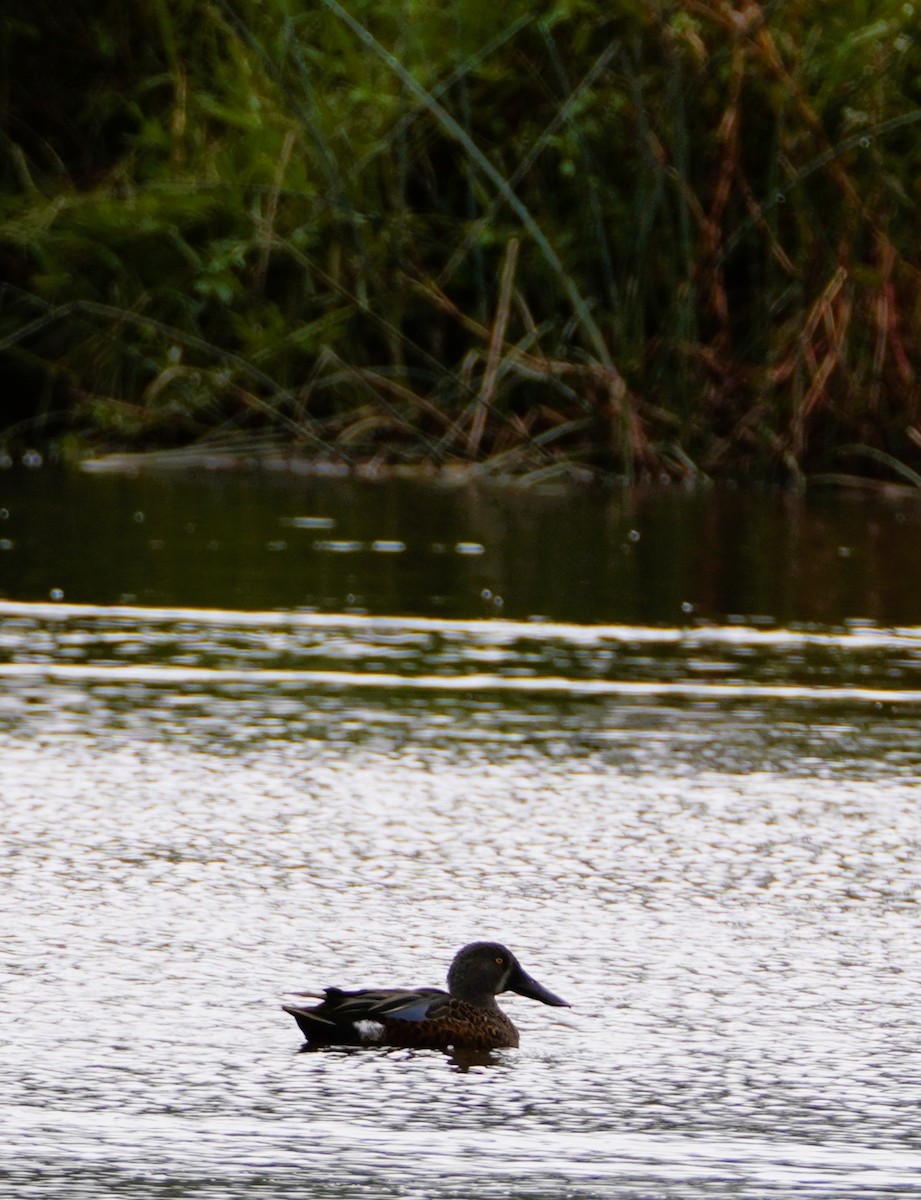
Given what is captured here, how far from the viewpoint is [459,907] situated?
5.14 metres

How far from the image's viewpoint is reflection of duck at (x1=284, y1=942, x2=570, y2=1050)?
418cm

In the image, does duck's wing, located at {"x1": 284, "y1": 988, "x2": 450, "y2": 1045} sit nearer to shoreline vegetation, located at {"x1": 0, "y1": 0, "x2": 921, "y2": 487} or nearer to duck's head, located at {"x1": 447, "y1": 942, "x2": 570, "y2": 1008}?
duck's head, located at {"x1": 447, "y1": 942, "x2": 570, "y2": 1008}

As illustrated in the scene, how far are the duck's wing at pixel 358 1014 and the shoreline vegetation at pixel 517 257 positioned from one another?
1086 centimetres

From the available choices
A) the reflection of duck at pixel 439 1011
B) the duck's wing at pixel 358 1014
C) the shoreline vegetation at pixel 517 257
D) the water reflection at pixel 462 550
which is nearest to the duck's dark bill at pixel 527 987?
the reflection of duck at pixel 439 1011

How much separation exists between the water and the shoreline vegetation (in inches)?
230

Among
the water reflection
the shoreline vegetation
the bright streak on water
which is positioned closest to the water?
the bright streak on water

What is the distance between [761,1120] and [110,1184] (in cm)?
91

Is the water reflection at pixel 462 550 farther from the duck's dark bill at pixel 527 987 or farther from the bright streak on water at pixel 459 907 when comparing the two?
the duck's dark bill at pixel 527 987

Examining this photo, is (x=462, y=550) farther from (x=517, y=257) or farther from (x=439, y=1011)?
(x=439, y=1011)

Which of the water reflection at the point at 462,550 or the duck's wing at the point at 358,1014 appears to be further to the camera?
the water reflection at the point at 462,550

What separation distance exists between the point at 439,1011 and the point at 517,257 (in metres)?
12.0

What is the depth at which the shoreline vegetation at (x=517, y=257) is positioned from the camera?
15.3m

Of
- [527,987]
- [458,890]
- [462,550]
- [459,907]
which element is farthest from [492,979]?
[462,550]

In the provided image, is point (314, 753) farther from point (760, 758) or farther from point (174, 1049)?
point (174, 1049)
